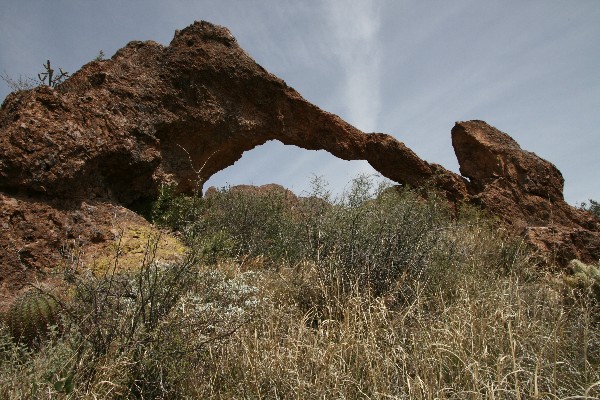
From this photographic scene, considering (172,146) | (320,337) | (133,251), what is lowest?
(320,337)

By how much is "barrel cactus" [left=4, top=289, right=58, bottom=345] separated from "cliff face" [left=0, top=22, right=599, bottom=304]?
34.2 inches

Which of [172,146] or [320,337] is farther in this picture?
[172,146]

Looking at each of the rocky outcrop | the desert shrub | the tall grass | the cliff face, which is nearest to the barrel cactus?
the tall grass

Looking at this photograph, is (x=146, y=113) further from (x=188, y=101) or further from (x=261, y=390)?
(x=261, y=390)

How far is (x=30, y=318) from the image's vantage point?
3.46 m

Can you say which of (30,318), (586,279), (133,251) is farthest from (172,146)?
(586,279)

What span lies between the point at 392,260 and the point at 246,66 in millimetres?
4434

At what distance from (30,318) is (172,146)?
141 inches

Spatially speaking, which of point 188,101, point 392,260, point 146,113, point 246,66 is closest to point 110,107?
point 146,113

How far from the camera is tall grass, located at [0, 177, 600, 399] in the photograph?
2.45m

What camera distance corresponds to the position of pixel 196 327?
309 cm

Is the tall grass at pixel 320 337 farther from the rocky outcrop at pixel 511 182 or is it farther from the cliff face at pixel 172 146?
the rocky outcrop at pixel 511 182

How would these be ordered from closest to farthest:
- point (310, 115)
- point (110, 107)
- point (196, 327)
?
point (196, 327), point (110, 107), point (310, 115)

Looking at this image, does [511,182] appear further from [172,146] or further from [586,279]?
[172,146]
